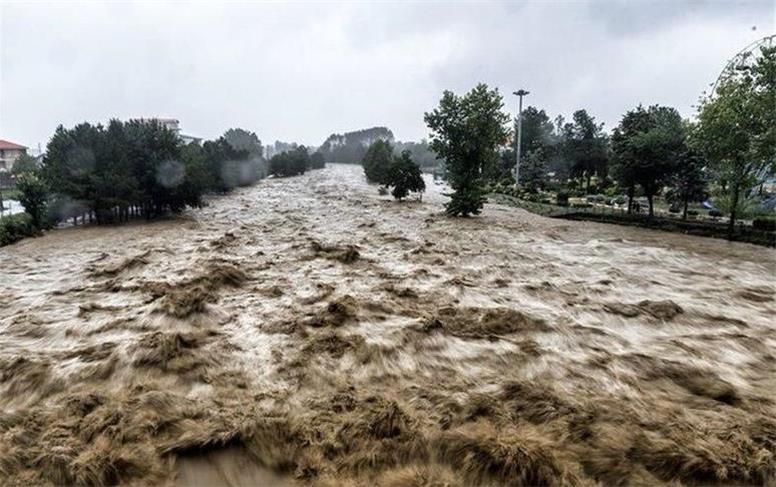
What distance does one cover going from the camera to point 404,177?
43125mm

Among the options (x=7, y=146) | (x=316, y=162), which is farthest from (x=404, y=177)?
(x=316, y=162)

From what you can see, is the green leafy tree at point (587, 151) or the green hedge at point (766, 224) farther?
the green leafy tree at point (587, 151)

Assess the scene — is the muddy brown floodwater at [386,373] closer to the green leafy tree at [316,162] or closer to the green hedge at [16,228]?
the green hedge at [16,228]

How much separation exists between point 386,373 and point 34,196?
1061 inches

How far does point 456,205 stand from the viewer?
32.6 metres

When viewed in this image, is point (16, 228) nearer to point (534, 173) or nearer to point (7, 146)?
point (534, 173)

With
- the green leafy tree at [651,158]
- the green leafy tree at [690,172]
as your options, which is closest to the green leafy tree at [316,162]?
the green leafy tree at [651,158]

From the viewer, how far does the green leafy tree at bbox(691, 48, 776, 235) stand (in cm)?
1861

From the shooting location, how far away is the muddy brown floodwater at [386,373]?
543 centimetres

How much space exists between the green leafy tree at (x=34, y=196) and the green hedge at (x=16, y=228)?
431 mm

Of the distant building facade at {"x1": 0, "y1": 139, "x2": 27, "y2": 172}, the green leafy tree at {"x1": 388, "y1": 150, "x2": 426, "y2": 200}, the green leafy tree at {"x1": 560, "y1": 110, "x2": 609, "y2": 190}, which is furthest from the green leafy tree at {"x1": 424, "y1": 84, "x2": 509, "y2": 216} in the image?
the distant building facade at {"x1": 0, "y1": 139, "x2": 27, "y2": 172}

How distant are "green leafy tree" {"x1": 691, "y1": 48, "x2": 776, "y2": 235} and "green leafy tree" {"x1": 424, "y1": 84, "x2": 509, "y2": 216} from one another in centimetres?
1251

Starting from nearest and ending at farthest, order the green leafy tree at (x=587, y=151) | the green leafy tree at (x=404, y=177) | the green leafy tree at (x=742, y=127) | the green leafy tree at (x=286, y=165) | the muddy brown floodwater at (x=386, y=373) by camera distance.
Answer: the muddy brown floodwater at (x=386, y=373), the green leafy tree at (x=742, y=127), the green leafy tree at (x=404, y=177), the green leafy tree at (x=587, y=151), the green leafy tree at (x=286, y=165)

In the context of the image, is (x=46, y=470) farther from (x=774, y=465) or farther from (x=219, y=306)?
(x=774, y=465)
